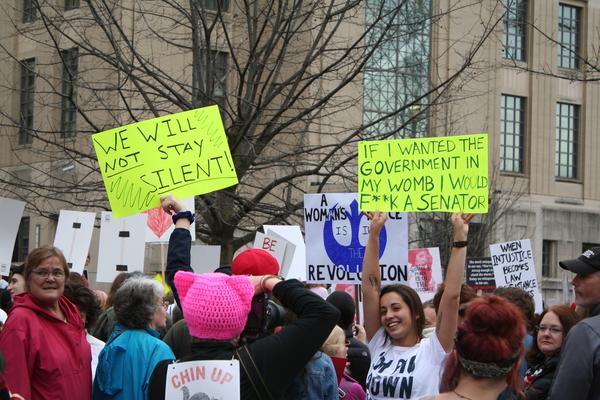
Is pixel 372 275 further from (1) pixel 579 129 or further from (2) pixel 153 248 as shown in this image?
(1) pixel 579 129

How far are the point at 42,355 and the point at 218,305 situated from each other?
188 centimetres

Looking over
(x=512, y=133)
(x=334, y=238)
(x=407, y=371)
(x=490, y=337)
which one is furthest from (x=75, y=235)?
(x=512, y=133)

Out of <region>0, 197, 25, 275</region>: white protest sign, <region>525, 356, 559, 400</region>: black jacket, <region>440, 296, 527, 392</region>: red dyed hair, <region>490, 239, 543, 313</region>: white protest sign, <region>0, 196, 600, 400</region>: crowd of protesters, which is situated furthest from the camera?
<region>490, 239, 543, 313</region>: white protest sign

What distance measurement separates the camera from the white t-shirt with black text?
542 centimetres

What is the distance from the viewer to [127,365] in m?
5.96

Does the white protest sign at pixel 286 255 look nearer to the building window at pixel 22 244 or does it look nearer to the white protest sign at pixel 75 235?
the white protest sign at pixel 75 235

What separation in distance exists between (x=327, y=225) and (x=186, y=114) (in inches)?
97.2

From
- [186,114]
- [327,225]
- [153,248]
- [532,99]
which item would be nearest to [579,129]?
[532,99]

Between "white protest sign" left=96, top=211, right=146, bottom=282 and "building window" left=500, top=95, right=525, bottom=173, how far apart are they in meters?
23.7

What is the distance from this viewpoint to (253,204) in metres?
11.9

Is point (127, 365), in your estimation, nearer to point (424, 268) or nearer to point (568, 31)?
point (424, 268)

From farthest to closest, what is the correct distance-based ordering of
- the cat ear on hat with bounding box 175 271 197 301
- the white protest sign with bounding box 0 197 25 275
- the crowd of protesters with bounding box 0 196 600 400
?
the white protest sign with bounding box 0 197 25 275 → the cat ear on hat with bounding box 175 271 197 301 → the crowd of protesters with bounding box 0 196 600 400

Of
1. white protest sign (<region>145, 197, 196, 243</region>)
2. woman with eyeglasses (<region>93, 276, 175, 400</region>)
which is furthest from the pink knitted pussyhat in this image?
white protest sign (<region>145, 197, 196, 243</region>)

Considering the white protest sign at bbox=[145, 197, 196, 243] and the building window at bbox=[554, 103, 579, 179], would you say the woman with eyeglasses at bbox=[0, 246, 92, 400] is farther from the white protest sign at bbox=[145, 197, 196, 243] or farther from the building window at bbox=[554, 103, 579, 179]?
the building window at bbox=[554, 103, 579, 179]
